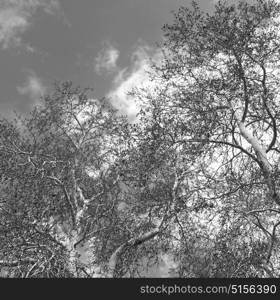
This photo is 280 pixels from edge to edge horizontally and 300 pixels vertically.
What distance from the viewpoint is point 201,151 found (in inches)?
503

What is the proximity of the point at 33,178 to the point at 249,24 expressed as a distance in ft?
33.4

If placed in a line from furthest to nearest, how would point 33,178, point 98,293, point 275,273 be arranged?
1. point 33,178
2. point 275,273
3. point 98,293

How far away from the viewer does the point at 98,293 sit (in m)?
7.77

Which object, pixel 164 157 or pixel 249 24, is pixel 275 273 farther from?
pixel 249 24

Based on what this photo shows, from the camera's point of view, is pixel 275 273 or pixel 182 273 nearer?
pixel 275 273

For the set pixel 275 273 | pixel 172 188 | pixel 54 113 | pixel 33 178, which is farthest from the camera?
pixel 54 113

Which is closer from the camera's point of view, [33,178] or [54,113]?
[33,178]

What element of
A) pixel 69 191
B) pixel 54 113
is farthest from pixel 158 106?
pixel 54 113

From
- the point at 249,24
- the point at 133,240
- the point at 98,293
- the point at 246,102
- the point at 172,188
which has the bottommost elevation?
the point at 98,293

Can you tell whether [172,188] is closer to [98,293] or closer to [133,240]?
[133,240]

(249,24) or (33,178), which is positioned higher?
(249,24)

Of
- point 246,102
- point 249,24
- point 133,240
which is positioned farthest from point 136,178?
point 249,24

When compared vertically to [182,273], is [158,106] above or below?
above

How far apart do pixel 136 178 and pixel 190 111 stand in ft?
11.7
